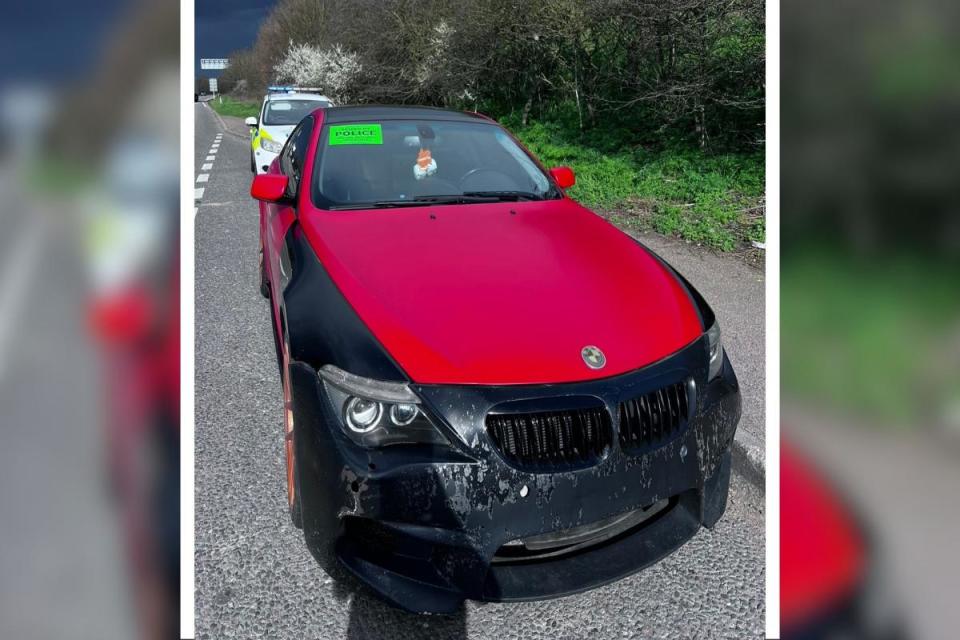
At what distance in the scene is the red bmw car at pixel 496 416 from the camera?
5.84ft

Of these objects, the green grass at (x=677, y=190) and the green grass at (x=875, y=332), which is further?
the green grass at (x=677, y=190)

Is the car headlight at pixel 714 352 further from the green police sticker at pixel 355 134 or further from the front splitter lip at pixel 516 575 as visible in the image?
the green police sticker at pixel 355 134

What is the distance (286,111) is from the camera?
1141 centimetres

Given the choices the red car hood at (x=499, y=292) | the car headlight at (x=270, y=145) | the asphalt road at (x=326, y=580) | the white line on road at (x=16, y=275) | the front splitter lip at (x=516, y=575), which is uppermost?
the car headlight at (x=270, y=145)

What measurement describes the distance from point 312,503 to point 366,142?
2.08 m

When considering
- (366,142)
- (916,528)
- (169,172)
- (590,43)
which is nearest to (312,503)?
(169,172)

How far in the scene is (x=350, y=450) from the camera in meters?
1.83

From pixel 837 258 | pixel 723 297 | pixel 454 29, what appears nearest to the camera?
pixel 837 258

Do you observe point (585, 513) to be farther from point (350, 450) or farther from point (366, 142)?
point (366, 142)

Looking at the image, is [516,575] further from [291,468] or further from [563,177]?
[563,177]

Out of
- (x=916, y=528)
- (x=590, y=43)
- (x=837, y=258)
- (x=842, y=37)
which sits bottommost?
(x=916, y=528)

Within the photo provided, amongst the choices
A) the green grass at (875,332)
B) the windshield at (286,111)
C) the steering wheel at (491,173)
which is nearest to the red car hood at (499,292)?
the steering wheel at (491,173)

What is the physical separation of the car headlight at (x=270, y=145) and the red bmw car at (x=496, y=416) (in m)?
8.51

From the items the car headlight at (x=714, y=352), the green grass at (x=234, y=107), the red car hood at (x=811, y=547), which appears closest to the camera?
the red car hood at (x=811, y=547)
